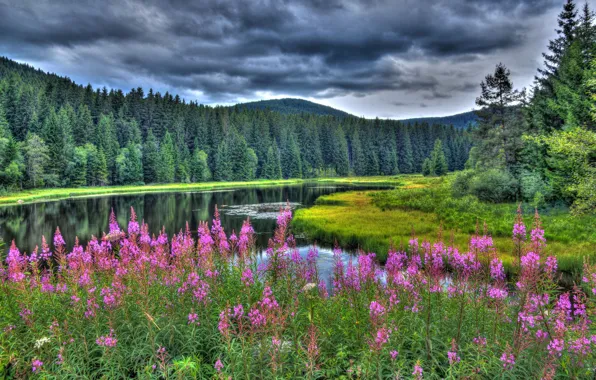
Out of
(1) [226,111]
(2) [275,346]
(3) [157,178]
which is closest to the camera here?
(2) [275,346]

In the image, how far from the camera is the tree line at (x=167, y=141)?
3108 inches

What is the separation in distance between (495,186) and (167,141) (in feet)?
312

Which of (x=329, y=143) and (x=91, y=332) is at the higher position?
(x=329, y=143)

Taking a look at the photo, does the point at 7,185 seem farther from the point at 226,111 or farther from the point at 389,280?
the point at 226,111

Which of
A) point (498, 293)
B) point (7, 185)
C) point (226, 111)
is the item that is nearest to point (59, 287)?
point (498, 293)

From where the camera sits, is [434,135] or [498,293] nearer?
[498,293]

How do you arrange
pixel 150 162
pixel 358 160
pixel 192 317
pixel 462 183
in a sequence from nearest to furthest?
pixel 192 317
pixel 462 183
pixel 150 162
pixel 358 160

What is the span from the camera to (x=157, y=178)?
324 feet

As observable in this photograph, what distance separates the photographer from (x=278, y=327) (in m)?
3.93

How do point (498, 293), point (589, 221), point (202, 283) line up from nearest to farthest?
→ point (498, 293) → point (202, 283) → point (589, 221)

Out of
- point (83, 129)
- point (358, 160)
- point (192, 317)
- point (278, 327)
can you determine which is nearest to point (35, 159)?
point (83, 129)

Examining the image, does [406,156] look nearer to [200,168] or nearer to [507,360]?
[200,168]

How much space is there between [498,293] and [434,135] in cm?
18166

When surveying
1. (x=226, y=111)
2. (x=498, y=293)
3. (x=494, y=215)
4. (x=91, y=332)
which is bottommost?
(x=494, y=215)
